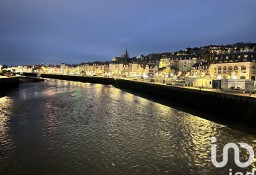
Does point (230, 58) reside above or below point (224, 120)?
above

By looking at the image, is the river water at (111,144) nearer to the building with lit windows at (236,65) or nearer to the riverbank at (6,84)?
the riverbank at (6,84)

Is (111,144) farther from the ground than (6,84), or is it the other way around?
(6,84)

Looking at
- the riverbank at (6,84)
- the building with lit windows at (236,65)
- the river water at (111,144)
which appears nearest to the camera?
the river water at (111,144)

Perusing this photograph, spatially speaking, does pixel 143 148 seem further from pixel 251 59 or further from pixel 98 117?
pixel 251 59

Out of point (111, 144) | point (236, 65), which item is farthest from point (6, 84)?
point (236, 65)

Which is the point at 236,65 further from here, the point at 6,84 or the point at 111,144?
the point at 111,144

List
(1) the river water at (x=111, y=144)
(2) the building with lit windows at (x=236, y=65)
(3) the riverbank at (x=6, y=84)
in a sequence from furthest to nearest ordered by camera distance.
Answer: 1. (2) the building with lit windows at (x=236, y=65)
2. (3) the riverbank at (x=6, y=84)
3. (1) the river water at (x=111, y=144)

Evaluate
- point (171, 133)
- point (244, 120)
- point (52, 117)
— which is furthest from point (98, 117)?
point (244, 120)

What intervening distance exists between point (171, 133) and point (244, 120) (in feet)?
37.4

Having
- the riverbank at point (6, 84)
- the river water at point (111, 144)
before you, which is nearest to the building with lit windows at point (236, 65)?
the riverbank at point (6, 84)

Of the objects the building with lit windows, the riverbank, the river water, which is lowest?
the river water

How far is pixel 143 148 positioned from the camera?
20703 mm

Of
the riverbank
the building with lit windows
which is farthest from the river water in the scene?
the building with lit windows

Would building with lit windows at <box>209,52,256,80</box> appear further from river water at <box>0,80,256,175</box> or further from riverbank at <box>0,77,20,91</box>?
river water at <box>0,80,256,175</box>
